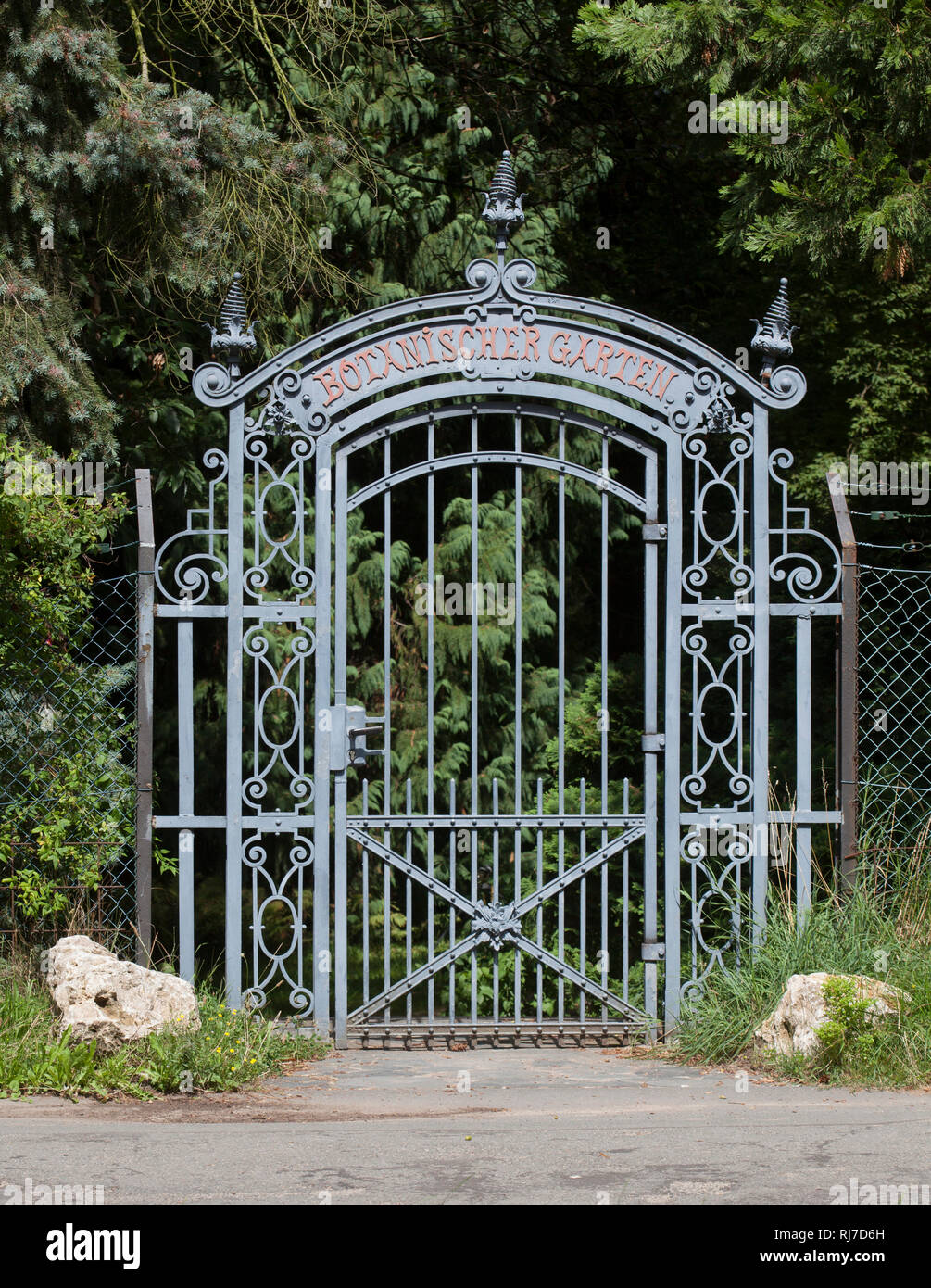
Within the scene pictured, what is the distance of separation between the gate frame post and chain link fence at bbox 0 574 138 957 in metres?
3.54

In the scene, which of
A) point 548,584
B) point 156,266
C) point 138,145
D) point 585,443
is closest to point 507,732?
point 548,584

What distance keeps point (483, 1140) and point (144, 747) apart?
8.13 feet

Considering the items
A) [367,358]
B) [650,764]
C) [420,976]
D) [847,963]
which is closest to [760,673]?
[650,764]

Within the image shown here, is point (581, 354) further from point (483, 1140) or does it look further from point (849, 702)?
point (483, 1140)

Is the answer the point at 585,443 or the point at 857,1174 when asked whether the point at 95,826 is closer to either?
the point at 857,1174

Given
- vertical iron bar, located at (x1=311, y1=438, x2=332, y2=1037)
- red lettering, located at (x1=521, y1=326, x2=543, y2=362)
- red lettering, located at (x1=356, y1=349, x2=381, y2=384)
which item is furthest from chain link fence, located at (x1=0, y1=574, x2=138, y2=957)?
red lettering, located at (x1=521, y1=326, x2=543, y2=362)

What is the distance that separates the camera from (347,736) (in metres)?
6.68

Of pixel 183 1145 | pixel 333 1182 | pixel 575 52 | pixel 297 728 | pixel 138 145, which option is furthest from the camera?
pixel 575 52

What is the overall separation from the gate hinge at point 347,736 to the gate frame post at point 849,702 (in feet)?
7.53

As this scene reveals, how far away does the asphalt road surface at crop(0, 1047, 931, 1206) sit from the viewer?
179 inches

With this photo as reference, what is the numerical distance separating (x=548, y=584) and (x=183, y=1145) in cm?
571

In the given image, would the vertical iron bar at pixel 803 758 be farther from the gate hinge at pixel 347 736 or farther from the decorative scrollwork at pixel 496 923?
the gate hinge at pixel 347 736

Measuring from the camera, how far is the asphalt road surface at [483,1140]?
4.56 m

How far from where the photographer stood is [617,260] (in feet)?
40.6
